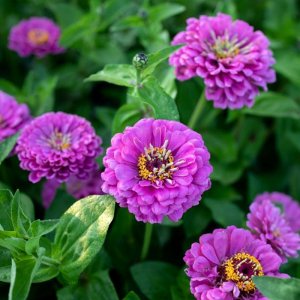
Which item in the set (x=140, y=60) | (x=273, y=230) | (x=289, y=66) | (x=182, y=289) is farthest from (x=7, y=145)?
(x=289, y=66)

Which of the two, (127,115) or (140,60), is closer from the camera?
(140,60)

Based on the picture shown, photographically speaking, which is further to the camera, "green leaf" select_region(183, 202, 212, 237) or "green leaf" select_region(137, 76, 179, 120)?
"green leaf" select_region(183, 202, 212, 237)

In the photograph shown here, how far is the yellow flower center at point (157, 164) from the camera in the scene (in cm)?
92

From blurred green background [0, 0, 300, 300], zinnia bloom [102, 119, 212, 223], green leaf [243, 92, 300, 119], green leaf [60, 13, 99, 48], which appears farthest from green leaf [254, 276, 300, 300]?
green leaf [60, 13, 99, 48]

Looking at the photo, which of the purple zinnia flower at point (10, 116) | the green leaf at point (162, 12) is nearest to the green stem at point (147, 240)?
the purple zinnia flower at point (10, 116)

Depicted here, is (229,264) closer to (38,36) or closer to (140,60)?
(140,60)

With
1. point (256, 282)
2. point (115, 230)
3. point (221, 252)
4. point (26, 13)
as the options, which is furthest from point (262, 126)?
point (26, 13)

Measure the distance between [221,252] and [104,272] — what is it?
27 cm

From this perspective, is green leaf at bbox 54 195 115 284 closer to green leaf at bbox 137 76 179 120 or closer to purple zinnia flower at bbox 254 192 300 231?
green leaf at bbox 137 76 179 120

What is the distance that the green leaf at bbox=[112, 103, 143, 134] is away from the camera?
3.76 ft

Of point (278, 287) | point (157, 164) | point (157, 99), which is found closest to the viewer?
point (278, 287)

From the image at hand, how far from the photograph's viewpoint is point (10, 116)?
1234mm

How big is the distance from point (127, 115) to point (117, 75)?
0.35 feet

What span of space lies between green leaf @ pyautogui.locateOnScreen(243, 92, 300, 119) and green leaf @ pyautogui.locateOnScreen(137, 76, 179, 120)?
1.26 ft
